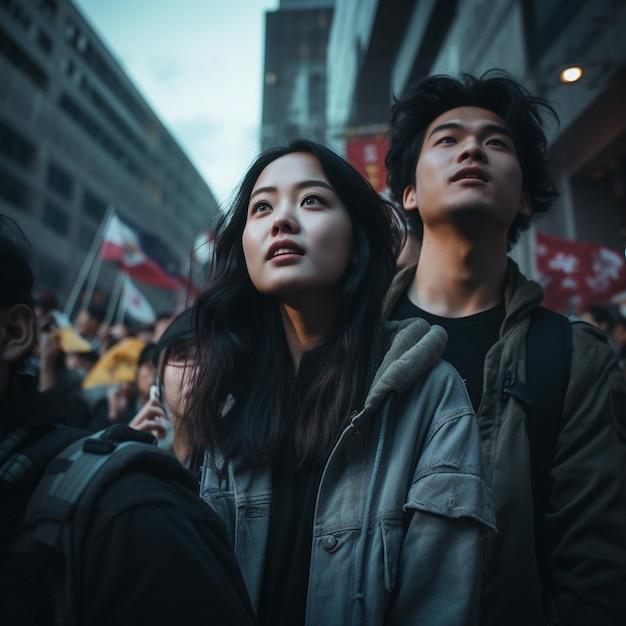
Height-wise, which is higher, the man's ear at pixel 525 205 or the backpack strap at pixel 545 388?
the man's ear at pixel 525 205

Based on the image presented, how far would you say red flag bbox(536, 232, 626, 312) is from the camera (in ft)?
22.6

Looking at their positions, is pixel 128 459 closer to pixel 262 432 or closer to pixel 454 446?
pixel 262 432

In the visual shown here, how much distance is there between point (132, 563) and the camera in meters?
0.94

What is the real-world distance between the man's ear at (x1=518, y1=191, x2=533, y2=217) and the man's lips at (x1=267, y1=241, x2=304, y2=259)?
137cm

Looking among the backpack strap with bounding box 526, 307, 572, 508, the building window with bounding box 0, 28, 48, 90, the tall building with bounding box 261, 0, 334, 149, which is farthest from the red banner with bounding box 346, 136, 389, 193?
the tall building with bounding box 261, 0, 334, 149

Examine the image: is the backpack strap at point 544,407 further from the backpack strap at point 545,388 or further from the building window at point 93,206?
the building window at point 93,206

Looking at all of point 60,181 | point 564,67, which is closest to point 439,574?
point 564,67

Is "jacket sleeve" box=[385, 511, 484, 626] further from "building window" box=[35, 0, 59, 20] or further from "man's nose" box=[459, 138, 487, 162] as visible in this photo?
"building window" box=[35, 0, 59, 20]

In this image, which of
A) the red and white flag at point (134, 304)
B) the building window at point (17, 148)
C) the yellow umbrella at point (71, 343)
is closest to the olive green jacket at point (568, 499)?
the yellow umbrella at point (71, 343)

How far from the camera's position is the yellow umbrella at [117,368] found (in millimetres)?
4805

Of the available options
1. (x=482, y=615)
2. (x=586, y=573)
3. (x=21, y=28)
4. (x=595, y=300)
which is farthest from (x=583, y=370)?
(x=21, y=28)

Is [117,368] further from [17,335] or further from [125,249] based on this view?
[125,249]

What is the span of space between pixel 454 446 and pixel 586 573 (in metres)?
0.70

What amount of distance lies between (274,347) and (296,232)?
1.45ft
